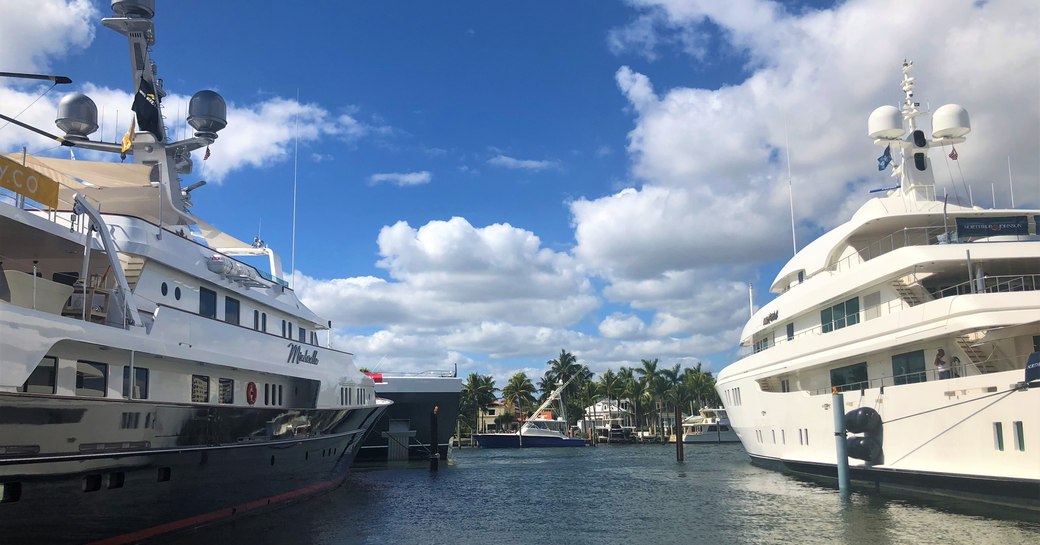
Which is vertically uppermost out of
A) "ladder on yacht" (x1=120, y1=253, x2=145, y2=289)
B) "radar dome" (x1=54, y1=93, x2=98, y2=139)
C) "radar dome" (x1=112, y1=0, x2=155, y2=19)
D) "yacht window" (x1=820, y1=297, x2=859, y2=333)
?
"radar dome" (x1=112, y1=0, x2=155, y2=19)

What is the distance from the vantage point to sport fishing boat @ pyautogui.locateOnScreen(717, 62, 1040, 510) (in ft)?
60.4

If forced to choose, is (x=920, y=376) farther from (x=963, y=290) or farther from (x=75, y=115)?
(x=75, y=115)

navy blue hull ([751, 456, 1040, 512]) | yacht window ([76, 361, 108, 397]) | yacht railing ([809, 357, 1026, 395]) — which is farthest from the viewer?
yacht railing ([809, 357, 1026, 395])

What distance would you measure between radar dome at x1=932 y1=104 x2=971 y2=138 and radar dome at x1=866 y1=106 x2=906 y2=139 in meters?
1.33

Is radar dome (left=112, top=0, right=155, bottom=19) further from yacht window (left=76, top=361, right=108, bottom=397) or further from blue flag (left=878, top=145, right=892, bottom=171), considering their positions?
blue flag (left=878, top=145, right=892, bottom=171)

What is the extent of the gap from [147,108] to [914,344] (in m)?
24.3

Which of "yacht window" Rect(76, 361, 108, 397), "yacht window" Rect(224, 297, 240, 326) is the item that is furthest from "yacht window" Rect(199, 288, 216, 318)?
"yacht window" Rect(76, 361, 108, 397)

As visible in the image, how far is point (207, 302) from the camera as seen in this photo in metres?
19.6

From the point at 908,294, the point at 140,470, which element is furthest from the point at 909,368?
the point at 140,470

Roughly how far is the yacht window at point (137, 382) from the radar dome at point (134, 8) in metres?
10.7

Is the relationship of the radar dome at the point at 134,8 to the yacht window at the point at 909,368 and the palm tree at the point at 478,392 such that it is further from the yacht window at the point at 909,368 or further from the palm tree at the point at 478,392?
the palm tree at the point at 478,392

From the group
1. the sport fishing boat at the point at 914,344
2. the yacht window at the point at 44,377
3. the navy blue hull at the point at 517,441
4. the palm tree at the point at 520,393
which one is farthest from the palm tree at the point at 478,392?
the yacht window at the point at 44,377

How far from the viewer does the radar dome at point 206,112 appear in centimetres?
2172

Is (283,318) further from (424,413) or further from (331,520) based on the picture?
(424,413)
